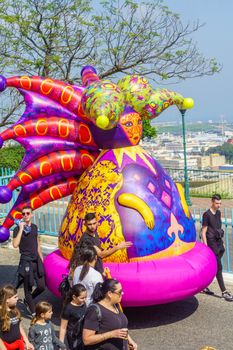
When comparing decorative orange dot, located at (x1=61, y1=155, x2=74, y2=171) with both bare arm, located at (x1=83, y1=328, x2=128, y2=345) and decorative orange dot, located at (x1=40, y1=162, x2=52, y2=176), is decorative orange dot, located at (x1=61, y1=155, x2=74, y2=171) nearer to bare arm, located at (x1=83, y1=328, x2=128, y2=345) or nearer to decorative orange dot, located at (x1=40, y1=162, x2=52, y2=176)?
decorative orange dot, located at (x1=40, y1=162, x2=52, y2=176)

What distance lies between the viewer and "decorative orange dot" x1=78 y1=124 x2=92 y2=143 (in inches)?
297

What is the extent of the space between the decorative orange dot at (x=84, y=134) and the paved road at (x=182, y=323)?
2327 millimetres

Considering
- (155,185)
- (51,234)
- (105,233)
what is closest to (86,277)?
(105,233)

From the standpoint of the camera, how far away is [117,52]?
863 inches

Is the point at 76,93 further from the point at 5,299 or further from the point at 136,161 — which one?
the point at 5,299

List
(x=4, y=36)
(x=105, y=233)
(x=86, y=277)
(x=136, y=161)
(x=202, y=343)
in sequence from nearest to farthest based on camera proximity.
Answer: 1. (x=86, y=277)
2. (x=202, y=343)
3. (x=105, y=233)
4. (x=136, y=161)
5. (x=4, y=36)

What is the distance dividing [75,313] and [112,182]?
2.40 metres

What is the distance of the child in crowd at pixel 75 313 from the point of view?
191 inches

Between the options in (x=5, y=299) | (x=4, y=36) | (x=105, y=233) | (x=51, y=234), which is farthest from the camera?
(x=4, y=36)

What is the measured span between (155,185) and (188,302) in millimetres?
1854

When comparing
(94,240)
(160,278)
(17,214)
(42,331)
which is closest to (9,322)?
(42,331)

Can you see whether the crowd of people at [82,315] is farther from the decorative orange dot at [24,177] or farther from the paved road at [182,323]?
the decorative orange dot at [24,177]

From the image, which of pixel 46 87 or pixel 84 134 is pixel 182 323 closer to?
pixel 84 134

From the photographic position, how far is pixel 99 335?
416cm
